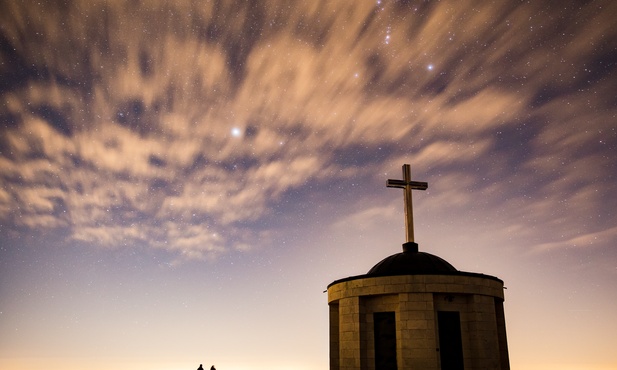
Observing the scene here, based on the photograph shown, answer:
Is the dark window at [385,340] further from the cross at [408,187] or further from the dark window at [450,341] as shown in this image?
the cross at [408,187]

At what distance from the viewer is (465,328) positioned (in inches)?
701

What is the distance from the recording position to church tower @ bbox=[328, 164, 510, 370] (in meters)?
17.2

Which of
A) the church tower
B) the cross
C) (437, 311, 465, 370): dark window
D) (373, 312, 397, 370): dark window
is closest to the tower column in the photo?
the church tower

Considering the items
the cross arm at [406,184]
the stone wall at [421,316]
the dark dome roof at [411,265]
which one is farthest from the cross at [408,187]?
the stone wall at [421,316]

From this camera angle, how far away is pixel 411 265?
19.3 metres

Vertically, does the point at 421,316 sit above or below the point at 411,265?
below

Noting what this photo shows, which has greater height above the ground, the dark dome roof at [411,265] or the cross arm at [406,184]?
the cross arm at [406,184]

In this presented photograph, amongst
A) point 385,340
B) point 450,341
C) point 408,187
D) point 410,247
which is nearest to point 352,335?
point 385,340

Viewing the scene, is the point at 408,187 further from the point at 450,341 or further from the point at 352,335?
the point at 352,335

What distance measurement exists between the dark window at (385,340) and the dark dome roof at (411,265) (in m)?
1.66

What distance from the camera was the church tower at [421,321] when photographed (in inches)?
677

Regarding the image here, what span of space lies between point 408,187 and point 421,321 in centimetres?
662

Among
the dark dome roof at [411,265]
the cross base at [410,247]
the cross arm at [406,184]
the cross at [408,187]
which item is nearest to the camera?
the dark dome roof at [411,265]

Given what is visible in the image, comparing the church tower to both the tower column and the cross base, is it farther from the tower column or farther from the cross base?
the cross base
